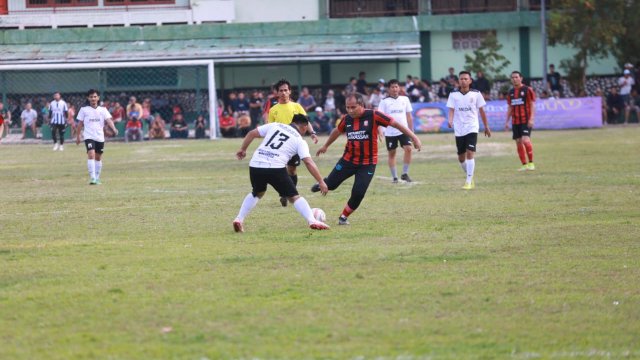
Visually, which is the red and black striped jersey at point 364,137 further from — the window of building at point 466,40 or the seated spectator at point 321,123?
the window of building at point 466,40

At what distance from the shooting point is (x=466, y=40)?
52.7 m

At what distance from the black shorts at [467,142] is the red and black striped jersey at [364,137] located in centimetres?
577

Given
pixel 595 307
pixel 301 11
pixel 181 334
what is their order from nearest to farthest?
pixel 181 334, pixel 595 307, pixel 301 11

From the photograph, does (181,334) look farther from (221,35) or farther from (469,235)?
(221,35)

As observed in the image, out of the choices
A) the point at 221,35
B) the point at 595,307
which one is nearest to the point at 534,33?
the point at 221,35

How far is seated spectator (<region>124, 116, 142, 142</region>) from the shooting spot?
1639 inches

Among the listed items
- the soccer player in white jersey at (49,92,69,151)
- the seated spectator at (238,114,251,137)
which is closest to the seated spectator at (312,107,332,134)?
the seated spectator at (238,114,251,137)

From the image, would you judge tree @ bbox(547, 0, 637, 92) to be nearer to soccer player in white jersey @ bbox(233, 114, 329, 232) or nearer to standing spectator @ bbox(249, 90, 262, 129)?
standing spectator @ bbox(249, 90, 262, 129)

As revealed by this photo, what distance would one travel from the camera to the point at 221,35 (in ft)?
162

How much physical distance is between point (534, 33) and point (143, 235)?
1633 inches

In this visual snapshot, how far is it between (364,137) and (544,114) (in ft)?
92.8

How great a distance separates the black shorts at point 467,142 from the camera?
66.2ft

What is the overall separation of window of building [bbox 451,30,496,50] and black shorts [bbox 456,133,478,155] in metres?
32.7

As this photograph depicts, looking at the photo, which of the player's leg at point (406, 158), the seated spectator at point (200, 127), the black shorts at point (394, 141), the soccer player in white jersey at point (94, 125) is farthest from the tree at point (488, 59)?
the soccer player in white jersey at point (94, 125)
